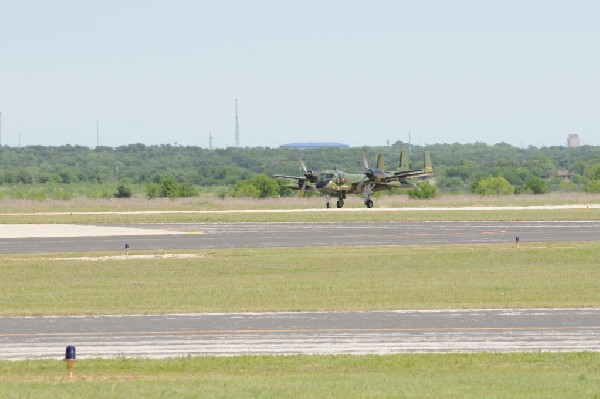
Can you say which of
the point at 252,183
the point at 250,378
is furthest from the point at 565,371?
the point at 252,183

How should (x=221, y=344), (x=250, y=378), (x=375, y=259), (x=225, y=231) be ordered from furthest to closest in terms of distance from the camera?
(x=225, y=231), (x=375, y=259), (x=221, y=344), (x=250, y=378)

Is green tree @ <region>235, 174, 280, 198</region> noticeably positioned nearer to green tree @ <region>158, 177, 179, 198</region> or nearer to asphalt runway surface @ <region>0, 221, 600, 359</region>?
green tree @ <region>158, 177, 179, 198</region>

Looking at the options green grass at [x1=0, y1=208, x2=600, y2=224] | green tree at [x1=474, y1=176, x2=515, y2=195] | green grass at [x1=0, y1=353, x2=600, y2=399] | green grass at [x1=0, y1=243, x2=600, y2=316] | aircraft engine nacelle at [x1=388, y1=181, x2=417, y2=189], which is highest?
aircraft engine nacelle at [x1=388, y1=181, x2=417, y2=189]

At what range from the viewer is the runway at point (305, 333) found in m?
21.3

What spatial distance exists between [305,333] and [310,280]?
1233 centimetres

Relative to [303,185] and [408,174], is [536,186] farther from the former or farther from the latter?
[303,185]

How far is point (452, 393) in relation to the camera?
1639 centimetres

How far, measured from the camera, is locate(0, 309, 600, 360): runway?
21312mm

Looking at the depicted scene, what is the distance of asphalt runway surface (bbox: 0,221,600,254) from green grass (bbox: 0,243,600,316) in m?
3.58

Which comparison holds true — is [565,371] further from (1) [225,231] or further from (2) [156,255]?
(1) [225,231]

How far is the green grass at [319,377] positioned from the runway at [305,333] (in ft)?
3.23

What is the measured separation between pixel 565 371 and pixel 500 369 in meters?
1.08

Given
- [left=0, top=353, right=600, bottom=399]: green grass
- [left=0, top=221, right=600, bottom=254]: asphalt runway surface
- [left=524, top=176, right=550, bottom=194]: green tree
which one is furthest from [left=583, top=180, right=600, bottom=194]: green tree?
[left=0, top=353, right=600, bottom=399]: green grass

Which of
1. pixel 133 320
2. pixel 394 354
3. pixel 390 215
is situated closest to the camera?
pixel 394 354
